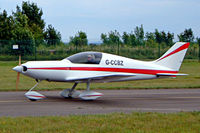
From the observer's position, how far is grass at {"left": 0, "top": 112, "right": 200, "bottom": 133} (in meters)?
8.04

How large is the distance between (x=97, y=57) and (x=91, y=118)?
16.4 feet

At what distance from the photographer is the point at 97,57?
14047 millimetres

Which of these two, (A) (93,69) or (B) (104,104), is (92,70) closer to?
(A) (93,69)

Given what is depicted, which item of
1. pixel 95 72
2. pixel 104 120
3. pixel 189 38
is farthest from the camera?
pixel 189 38

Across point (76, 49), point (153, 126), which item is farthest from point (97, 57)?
point (76, 49)

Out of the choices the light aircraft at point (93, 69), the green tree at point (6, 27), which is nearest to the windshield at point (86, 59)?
the light aircraft at point (93, 69)

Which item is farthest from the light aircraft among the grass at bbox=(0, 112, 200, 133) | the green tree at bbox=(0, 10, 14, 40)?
the green tree at bbox=(0, 10, 14, 40)

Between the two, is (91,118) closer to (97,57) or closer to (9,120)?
(9,120)

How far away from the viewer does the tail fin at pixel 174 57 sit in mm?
14898

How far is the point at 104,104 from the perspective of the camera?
12891 millimetres

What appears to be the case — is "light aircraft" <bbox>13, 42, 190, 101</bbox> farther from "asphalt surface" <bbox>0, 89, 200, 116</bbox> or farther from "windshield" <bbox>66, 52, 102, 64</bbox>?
"asphalt surface" <bbox>0, 89, 200, 116</bbox>

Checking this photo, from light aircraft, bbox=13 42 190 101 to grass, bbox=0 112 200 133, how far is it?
3996 mm

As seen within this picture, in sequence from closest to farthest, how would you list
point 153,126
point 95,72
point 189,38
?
point 153,126 → point 95,72 → point 189,38

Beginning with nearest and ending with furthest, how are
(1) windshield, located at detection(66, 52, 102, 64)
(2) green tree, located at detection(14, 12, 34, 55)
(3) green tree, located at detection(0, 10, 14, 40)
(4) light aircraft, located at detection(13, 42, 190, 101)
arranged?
1. (4) light aircraft, located at detection(13, 42, 190, 101)
2. (1) windshield, located at detection(66, 52, 102, 64)
3. (2) green tree, located at detection(14, 12, 34, 55)
4. (3) green tree, located at detection(0, 10, 14, 40)
